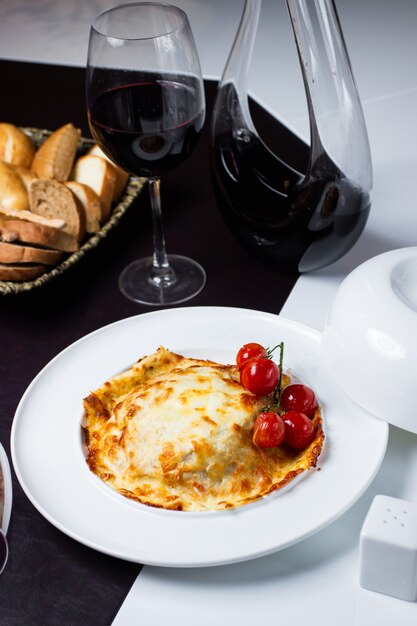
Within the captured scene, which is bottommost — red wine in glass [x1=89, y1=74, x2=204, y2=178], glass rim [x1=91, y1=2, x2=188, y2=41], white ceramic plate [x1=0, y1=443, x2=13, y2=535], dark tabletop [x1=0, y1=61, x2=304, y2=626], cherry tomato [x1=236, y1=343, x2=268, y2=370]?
dark tabletop [x1=0, y1=61, x2=304, y2=626]

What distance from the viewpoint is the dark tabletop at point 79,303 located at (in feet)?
3.16

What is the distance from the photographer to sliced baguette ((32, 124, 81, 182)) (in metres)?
1.60

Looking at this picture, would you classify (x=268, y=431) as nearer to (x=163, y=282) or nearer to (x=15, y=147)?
(x=163, y=282)

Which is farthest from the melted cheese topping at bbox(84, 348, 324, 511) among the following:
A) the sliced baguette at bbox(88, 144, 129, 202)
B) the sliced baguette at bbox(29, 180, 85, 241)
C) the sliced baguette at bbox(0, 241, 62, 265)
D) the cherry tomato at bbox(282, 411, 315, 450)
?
the sliced baguette at bbox(88, 144, 129, 202)

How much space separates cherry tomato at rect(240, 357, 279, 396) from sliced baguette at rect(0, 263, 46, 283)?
472mm

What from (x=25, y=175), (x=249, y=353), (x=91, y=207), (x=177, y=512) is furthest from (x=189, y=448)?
(x=25, y=175)

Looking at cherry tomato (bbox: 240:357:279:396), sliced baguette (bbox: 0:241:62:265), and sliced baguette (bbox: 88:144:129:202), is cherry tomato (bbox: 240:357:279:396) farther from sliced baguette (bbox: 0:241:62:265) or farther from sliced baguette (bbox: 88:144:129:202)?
sliced baguette (bbox: 88:144:129:202)

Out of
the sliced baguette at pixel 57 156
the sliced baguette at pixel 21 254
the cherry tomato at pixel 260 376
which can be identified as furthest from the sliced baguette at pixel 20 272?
the cherry tomato at pixel 260 376

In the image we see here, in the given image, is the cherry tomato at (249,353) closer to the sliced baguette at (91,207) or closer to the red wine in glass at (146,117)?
the red wine in glass at (146,117)

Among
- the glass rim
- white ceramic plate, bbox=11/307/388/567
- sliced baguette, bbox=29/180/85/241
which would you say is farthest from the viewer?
sliced baguette, bbox=29/180/85/241

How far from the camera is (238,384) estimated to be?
1095 millimetres

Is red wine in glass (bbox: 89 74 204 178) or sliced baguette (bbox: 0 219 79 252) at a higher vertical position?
red wine in glass (bbox: 89 74 204 178)

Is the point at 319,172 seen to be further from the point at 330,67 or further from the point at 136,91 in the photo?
the point at 136,91

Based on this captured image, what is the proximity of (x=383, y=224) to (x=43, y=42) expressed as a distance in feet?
3.98
